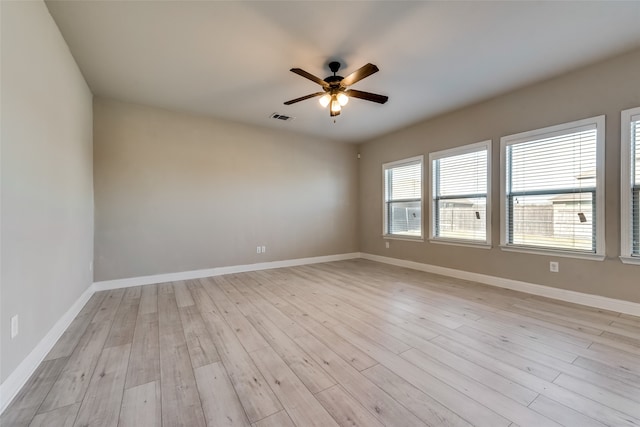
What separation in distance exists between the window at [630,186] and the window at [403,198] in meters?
2.49

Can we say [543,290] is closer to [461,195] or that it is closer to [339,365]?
[461,195]

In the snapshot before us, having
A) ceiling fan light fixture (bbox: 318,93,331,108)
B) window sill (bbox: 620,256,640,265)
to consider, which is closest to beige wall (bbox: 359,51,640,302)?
window sill (bbox: 620,256,640,265)

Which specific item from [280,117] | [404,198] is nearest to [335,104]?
[280,117]

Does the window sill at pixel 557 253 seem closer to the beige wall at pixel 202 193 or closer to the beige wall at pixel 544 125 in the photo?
the beige wall at pixel 544 125

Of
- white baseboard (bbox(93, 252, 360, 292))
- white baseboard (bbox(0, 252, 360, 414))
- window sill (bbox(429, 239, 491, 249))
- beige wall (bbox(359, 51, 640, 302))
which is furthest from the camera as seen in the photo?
window sill (bbox(429, 239, 491, 249))

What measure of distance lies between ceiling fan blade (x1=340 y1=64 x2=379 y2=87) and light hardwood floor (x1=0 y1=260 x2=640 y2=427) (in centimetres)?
241

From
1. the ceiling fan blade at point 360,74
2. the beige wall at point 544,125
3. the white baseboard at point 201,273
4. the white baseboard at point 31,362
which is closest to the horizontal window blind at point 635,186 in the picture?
the beige wall at point 544,125

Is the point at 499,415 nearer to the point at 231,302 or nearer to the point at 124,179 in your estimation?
the point at 231,302

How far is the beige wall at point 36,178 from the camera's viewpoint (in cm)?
158

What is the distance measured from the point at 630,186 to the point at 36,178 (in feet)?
17.8

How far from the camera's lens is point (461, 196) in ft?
13.8

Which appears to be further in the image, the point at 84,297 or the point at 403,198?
the point at 403,198

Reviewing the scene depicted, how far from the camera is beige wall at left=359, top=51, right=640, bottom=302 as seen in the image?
2.76m

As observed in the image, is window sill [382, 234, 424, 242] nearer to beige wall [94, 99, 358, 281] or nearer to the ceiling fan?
→ beige wall [94, 99, 358, 281]
